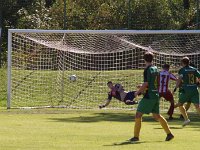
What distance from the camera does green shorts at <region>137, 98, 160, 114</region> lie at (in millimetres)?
16250

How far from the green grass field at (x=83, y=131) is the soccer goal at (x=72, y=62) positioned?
322 cm

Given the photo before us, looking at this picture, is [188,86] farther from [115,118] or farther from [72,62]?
[72,62]

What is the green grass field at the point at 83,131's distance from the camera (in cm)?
1542

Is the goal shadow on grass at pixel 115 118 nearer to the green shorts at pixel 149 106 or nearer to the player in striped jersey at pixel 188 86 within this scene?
the player in striped jersey at pixel 188 86

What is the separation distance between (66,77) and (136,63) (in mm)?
2980

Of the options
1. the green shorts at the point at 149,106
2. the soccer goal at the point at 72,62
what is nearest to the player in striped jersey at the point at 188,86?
the green shorts at the point at 149,106

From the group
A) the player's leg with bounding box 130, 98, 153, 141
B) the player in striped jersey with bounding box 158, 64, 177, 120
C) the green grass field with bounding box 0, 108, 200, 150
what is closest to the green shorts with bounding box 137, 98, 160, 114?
the player's leg with bounding box 130, 98, 153, 141

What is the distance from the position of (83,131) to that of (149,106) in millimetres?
2938

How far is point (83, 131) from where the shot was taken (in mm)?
18672

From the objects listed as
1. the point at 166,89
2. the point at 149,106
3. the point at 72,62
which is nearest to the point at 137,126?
the point at 149,106

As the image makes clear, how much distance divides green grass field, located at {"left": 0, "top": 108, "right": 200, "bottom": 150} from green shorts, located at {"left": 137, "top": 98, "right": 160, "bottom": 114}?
68 cm

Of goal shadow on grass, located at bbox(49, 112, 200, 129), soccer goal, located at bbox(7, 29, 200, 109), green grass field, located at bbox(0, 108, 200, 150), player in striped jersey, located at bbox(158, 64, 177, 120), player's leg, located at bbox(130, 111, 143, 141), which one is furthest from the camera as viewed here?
soccer goal, located at bbox(7, 29, 200, 109)

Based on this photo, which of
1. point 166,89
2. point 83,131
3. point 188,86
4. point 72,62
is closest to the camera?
point 83,131

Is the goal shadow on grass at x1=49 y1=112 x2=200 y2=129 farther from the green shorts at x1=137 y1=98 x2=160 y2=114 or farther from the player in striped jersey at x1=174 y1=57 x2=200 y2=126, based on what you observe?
the green shorts at x1=137 y1=98 x2=160 y2=114
